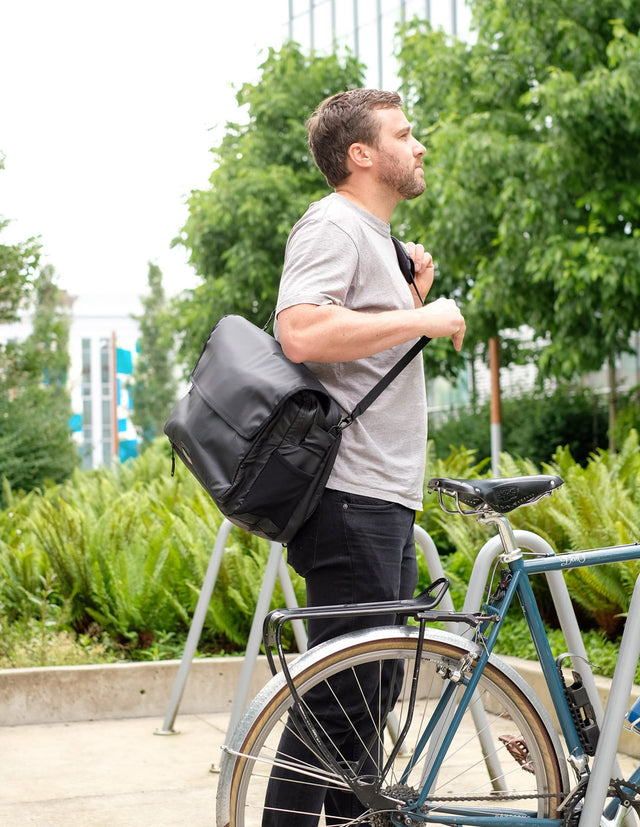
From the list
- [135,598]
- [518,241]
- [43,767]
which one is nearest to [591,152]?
[518,241]

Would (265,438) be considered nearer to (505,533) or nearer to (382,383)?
(382,383)

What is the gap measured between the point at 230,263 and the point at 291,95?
14.1 feet

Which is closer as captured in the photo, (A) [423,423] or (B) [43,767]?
(A) [423,423]

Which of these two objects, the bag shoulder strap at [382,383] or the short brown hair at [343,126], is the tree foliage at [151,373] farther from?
the bag shoulder strap at [382,383]

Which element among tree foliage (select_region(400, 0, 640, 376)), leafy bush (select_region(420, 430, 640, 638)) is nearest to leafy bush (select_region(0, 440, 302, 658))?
leafy bush (select_region(420, 430, 640, 638))

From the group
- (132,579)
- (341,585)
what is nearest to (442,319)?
(341,585)

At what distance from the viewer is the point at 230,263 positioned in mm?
21359

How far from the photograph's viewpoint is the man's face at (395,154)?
2.90m

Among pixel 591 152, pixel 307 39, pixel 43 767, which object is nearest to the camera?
pixel 43 767

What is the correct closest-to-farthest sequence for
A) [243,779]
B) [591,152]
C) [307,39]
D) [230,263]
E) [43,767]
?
1. [243,779]
2. [43,767]
3. [591,152]
4. [230,263]
5. [307,39]

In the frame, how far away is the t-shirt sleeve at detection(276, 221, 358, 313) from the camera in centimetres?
267

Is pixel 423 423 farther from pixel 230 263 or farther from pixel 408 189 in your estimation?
pixel 230 263

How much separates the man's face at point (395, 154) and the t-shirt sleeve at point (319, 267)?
0.26m

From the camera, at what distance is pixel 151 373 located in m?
88.7
